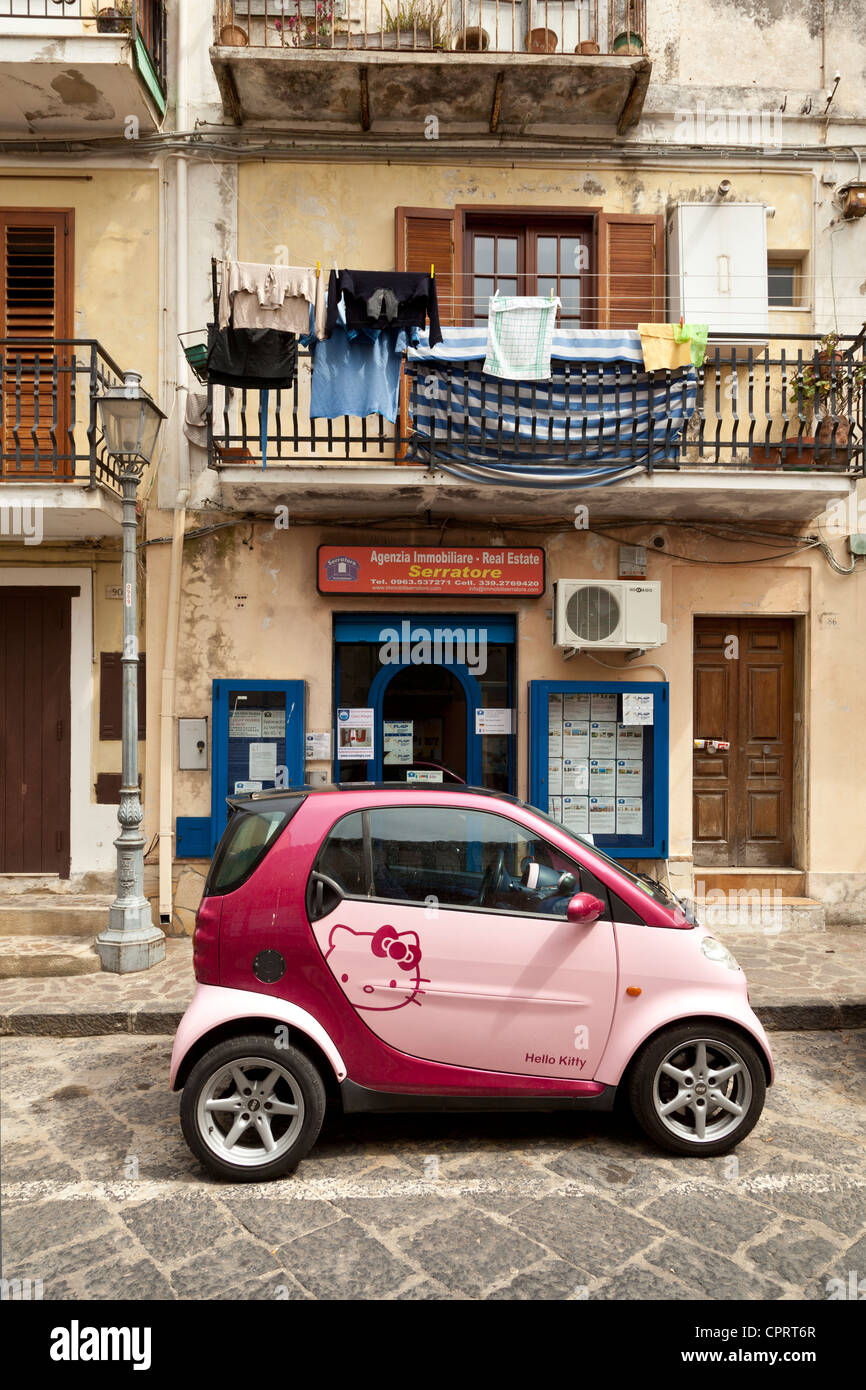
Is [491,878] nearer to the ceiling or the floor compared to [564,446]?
nearer to the floor

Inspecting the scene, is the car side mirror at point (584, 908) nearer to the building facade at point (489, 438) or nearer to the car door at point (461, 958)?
the car door at point (461, 958)

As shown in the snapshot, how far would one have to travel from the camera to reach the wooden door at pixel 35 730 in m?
8.59

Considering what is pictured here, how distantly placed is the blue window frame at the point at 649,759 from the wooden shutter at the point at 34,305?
5157 millimetres

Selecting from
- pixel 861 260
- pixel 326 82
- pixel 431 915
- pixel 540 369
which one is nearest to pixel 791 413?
pixel 861 260

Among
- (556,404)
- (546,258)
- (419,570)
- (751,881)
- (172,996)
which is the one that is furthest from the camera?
(546,258)

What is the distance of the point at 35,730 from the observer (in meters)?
8.62

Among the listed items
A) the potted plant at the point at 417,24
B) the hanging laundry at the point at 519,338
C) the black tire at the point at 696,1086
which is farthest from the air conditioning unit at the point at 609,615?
the potted plant at the point at 417,24

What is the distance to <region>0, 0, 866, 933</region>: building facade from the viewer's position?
8.23 metres

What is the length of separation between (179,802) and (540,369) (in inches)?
204

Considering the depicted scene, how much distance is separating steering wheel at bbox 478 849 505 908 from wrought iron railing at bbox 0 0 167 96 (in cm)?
789

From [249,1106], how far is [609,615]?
18.3ft

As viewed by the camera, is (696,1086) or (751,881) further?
(751,881)

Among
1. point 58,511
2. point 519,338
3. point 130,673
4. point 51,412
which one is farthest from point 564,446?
point 51,412

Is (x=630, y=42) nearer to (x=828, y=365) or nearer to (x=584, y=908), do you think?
(x=828, y=365)
